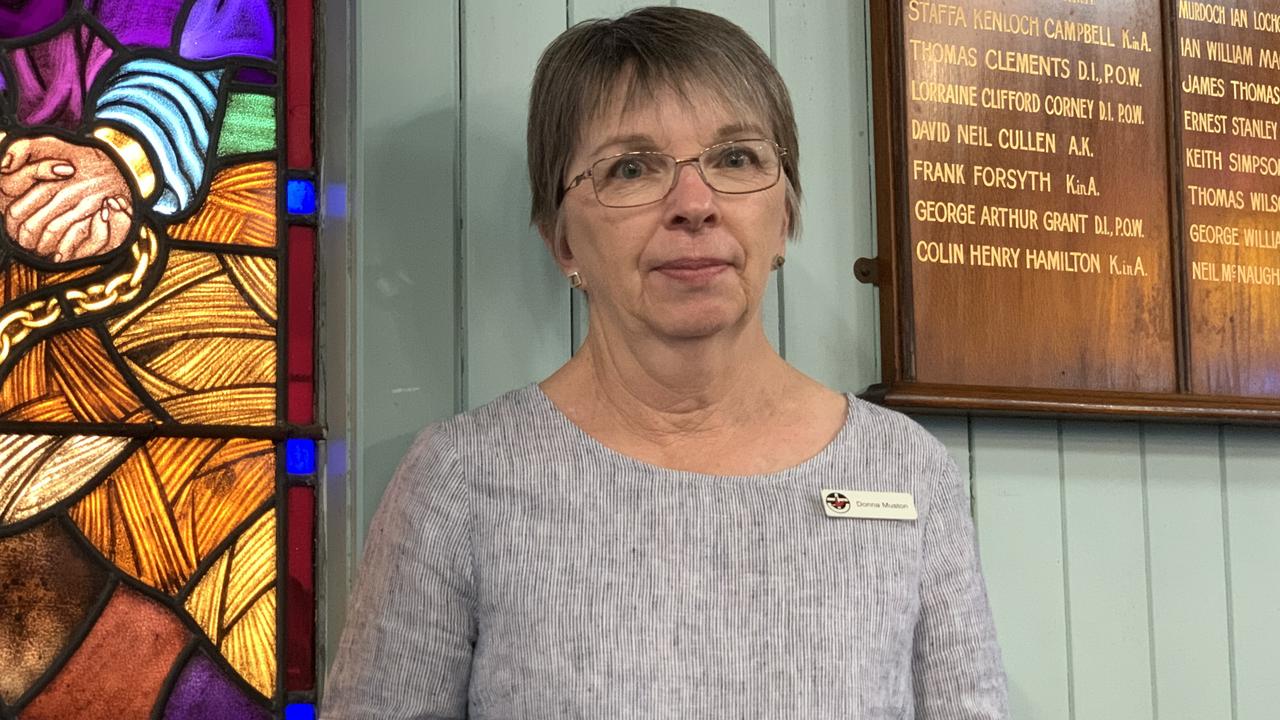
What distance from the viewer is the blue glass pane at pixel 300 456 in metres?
1.87

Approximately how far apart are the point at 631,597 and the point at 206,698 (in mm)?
539

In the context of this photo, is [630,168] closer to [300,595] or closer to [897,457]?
[897,457]

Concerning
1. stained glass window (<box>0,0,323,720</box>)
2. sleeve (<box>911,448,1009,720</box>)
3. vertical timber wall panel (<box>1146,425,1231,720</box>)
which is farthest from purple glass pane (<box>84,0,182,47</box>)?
vertical timber wall panel (<box>1146,425,1231,720</box>)

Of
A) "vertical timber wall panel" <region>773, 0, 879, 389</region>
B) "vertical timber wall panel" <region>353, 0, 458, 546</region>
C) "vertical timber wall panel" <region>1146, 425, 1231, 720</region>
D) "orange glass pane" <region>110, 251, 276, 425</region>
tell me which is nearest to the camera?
"orange glass pane" <region>110, 251, 276, 425</region>

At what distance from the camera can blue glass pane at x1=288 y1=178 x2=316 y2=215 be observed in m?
1.93

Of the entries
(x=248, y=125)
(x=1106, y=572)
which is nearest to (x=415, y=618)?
(x=248, y=125)

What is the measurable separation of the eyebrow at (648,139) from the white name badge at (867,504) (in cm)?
42

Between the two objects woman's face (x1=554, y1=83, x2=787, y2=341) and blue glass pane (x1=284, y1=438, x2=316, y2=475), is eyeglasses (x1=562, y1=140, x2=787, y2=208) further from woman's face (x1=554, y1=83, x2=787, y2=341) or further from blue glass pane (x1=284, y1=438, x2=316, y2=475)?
blue glass pane (x1=284, y1=438, x2=316, y2=475)

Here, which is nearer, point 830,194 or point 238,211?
point 238,211

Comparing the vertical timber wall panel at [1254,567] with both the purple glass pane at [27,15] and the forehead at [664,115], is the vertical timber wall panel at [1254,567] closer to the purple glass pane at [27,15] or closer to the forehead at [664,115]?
the forehead at [664,115]

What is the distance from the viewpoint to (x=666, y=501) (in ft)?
5.55

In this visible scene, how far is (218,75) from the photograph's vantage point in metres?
1.91

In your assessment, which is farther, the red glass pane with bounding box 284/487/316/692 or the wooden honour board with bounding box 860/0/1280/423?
the wooden honour board with bounding box 860/0/1280/423

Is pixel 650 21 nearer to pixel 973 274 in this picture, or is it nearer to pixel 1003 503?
pixel 973 274
